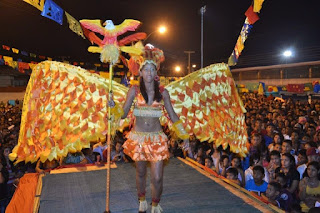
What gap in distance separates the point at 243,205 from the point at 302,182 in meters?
1.38

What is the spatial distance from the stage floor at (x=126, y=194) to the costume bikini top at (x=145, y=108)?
1.31 meters

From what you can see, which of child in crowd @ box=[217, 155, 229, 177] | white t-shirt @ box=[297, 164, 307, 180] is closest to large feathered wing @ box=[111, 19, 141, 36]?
child in crowd @ box=[217, 155, 229, 177]

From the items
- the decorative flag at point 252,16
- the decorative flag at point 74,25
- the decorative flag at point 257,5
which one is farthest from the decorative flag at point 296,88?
the decorative flag at point 74,25

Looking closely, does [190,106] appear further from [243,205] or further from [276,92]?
[276,92]

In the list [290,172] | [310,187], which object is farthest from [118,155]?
[310,187]

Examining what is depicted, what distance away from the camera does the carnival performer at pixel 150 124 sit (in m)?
3.27

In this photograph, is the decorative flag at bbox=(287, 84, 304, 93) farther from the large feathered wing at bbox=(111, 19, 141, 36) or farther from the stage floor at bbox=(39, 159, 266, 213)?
the large feathered wing at bbox=(111, 19, 141, 36)

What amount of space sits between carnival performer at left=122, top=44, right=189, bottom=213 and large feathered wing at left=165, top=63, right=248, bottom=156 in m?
0.77

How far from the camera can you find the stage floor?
11.7 feet

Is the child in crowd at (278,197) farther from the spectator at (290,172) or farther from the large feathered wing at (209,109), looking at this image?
the large feathered wing at (209,109)

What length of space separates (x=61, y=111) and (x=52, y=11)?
201cm

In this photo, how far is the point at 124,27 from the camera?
10.4 feet

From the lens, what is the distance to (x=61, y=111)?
12.8ft

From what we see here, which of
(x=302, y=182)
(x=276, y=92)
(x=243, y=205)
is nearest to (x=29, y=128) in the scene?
(x=243, y=205)
